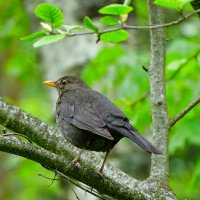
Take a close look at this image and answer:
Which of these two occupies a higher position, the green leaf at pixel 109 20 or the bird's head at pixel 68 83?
the bird's head at pixel 68 83

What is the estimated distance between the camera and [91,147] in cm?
456

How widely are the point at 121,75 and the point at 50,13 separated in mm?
2606

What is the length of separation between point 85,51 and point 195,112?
2.68m

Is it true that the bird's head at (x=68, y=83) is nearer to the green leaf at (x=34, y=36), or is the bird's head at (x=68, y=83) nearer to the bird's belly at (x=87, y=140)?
the bird's belly at (x=87, y=140)

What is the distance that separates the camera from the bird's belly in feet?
14.8

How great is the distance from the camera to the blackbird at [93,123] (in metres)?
4.26

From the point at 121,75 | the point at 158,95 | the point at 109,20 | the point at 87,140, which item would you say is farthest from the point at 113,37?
the point at 121,75

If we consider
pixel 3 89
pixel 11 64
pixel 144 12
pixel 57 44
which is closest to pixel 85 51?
pixel 57 44

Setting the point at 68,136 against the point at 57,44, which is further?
the point at 57,44

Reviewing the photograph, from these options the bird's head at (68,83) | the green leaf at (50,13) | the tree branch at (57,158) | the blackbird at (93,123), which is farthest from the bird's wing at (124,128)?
the bird's head at (68,83)

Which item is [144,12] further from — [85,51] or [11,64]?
[11,64]

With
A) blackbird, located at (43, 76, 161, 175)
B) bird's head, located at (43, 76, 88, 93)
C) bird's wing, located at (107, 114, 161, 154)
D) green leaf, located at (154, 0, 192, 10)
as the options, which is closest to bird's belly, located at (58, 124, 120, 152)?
blackbird, located at (43, 76, 161, 175)

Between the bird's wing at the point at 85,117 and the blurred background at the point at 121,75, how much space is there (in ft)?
1.59

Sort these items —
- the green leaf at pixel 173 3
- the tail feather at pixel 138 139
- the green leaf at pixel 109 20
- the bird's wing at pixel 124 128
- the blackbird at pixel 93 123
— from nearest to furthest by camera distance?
the green leaf at pixel 173 3 < the tail feather at pixel 138 139 < the green leaf at pixel 109 20 < the bird's wing at pixel 124 128 < the blackbird at pixel 93 123
